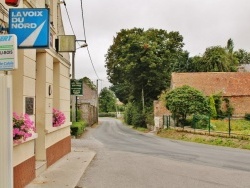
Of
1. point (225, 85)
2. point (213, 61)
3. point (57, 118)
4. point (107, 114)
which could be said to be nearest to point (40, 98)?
point (57, 118)

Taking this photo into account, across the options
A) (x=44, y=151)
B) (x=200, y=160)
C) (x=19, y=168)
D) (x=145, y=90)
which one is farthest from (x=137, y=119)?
(x=19, y=168)

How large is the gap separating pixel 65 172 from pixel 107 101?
98.6 meters

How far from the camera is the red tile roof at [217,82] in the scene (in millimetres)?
43906

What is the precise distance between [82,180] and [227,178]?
12.5ft

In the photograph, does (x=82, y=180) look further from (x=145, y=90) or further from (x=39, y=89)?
(x=145, y=90)

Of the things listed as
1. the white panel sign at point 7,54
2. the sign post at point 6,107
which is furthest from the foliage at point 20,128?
the white panel sign at point 7,54

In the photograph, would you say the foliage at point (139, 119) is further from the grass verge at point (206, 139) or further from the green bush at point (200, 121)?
the green bush at point (200, 121)

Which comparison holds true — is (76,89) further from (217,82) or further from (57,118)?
(217,82)

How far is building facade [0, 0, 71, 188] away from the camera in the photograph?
28.1 feet

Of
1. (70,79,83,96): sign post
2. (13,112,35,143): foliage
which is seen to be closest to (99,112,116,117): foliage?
(70,79,83,96): sign post

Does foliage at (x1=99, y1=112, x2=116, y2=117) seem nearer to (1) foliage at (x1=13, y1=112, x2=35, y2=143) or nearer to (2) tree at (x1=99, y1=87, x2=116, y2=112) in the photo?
(2) tree at (x1=99, y1=87, x2=116, y2=112)

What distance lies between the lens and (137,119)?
48125 mm

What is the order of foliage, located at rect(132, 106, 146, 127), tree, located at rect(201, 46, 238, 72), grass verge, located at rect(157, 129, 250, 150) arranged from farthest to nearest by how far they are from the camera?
tree, located at rect(201, 46, 238, 72) → foliage, located at rect(132, 106, 146, 127) → grass verge, located at rect(157, 129, 250, 150)

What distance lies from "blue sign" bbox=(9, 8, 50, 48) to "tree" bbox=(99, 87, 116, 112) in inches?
3932
